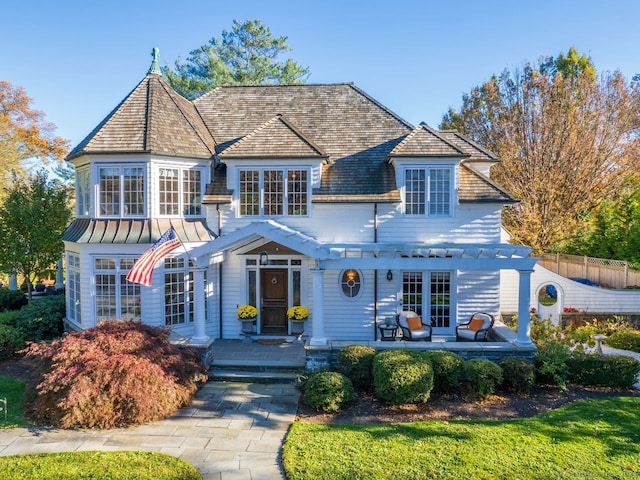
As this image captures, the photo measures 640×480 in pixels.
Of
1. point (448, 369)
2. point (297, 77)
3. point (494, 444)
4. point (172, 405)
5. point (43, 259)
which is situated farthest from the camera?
point (297, 77)

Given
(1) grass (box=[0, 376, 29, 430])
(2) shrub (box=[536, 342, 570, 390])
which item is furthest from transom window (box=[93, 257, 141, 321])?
(2) shrub (box=[536, 342, 570, 390])

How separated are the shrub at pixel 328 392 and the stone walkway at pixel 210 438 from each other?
55 centimetres

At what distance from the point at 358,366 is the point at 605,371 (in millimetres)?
6169

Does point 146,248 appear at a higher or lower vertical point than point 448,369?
higher

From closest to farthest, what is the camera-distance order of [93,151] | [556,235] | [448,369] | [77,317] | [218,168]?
[448,369] → [93,151] → [77,317] → [218,168] → [556,235]

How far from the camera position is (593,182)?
2567cm

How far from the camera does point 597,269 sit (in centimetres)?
2208

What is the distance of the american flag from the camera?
33.2 ft

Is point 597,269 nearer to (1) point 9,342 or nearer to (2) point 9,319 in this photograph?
(1) point 9,342

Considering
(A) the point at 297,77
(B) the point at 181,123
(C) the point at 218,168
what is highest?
(A) the point at 297,77

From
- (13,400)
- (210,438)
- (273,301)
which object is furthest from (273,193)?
(13,400)

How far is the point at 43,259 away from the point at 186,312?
25.1 ft

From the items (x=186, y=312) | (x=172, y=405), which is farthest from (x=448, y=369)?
(x=186, y=312)

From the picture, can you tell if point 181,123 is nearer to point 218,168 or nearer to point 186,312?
point 218,168
